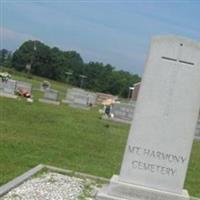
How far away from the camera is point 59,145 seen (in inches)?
537

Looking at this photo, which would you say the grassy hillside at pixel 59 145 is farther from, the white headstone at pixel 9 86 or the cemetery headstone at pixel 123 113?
the white headstone at pixel 9 86

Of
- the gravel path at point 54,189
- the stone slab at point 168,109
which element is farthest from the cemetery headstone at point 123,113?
the stone slab at point 168,109

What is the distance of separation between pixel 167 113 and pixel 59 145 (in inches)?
273

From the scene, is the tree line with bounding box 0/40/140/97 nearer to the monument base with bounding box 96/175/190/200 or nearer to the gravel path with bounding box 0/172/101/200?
the gravel path with bounding box 0/172/101/200

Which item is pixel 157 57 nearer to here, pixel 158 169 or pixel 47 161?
pixel 158 169

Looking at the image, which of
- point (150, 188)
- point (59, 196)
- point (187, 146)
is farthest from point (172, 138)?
point (59, 196)

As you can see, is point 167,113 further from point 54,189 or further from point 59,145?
point 59,145

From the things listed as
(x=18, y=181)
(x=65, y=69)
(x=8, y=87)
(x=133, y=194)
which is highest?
(x=65, y=69)

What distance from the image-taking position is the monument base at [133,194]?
695 centimetres

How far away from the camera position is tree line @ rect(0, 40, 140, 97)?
10306 centimetres

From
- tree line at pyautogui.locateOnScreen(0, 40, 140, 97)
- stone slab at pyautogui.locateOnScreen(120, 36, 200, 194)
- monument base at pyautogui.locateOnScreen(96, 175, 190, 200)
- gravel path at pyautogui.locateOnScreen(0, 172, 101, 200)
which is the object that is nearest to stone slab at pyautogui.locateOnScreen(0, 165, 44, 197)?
gravel path at pyautogui.locateOnScreen(0, 172, 101, 200)

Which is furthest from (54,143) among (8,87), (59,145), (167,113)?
(8,87)

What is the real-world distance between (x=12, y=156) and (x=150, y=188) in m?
4.42

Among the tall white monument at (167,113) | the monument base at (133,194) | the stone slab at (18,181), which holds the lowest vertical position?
the stone slab at (18,181)
